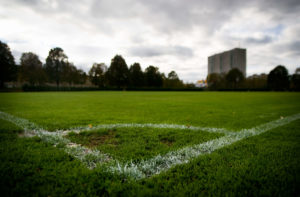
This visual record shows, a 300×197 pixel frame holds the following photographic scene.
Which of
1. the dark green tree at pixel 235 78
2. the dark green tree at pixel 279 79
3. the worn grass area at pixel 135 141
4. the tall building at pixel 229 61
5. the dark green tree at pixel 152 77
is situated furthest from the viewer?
the tall building at pixel 229 61

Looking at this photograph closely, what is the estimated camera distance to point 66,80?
48.0 m

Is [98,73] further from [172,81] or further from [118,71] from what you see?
[172,81]

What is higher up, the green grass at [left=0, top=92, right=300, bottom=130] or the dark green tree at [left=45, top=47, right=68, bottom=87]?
the dark green tree at [left=45, top=47, right=68, bottom=87]

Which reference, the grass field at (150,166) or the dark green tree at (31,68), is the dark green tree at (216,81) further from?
the grass field at (150,166)

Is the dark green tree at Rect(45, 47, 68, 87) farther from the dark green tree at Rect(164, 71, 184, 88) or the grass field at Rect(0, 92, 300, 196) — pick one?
the grass field at Rect(0, 92, 300, 196)

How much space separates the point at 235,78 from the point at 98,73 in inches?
2334

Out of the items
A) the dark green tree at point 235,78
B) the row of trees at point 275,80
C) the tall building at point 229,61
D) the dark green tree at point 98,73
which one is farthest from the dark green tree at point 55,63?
the tall building at point 229,61

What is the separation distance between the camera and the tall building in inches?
3314

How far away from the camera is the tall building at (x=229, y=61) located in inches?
3314

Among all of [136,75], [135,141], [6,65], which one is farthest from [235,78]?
[6,65]

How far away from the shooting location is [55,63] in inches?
1786

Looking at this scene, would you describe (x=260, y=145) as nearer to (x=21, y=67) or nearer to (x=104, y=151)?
(x=104, y=151)

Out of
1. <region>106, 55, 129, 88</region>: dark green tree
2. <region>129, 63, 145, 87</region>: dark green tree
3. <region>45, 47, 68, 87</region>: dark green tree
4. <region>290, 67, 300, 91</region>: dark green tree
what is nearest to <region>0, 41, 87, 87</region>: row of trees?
<region>45, 47, 68, 87</region>: dark green tree

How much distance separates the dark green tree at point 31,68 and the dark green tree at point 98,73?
53.3 feet
